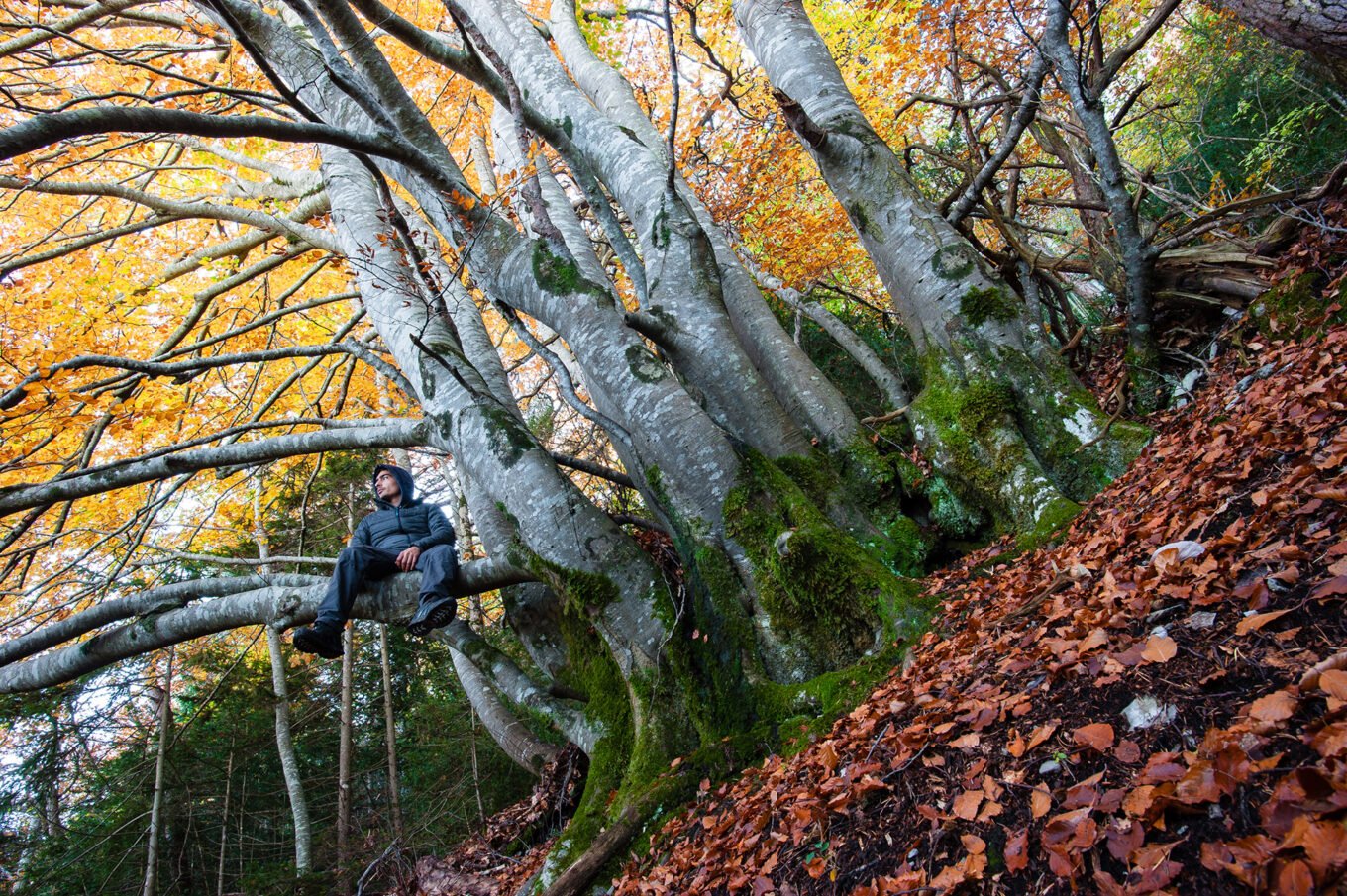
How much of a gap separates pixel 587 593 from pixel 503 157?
17.6 feet

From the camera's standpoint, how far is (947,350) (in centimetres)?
425

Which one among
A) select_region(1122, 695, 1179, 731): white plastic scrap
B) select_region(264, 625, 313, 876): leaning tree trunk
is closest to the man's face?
select_region(264, 625, 313, 876): leaning tree trunk

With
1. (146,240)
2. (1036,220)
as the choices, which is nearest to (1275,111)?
(1036,220)

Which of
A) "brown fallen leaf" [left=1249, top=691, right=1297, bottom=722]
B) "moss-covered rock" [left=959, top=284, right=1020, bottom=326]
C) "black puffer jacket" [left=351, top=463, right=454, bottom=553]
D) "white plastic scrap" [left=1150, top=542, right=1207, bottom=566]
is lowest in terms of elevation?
"brown fallen leaf" [left=1249, top=691, right=1297, bottom=722]

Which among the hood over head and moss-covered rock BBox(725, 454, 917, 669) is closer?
moss-covered rock BBox(725, 454, 917, 669)

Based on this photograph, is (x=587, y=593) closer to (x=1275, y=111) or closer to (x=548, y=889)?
(x=548, y=889)

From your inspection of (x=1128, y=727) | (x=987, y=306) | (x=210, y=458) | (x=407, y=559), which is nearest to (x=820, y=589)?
(x=1128, y=727)

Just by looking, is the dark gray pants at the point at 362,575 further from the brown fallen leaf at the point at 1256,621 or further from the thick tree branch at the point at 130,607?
the brown fallen leaf at the point at 1256,621

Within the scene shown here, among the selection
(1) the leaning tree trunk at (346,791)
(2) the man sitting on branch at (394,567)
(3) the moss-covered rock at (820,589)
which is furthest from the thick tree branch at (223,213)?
(3) the moss-covered rock at (820,589)

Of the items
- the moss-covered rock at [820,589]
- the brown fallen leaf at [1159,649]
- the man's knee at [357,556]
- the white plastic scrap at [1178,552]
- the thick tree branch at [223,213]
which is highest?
the thick tree branch at [223,213]

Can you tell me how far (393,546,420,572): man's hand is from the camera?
4434 millimetres

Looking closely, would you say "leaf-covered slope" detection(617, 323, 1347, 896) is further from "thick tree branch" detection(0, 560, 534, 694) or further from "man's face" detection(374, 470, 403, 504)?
"man's face" detection(374, 470, 403, 504)

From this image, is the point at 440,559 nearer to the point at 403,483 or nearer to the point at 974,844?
the point at 403,483

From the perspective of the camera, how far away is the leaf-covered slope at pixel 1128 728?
1.25 meters
